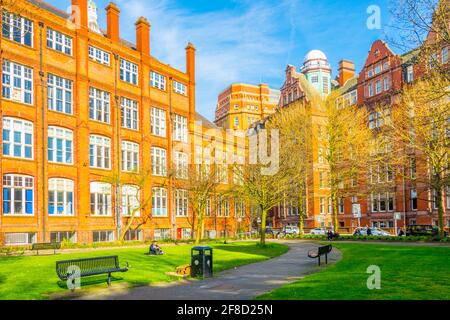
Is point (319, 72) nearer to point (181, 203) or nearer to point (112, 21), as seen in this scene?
point (181, 203)

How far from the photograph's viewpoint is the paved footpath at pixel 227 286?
41.8ft

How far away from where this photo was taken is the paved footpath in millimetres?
12736

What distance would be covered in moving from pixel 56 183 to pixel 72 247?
6054 millimetres

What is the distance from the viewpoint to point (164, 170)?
1884 inches

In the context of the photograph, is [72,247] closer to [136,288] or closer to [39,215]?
[39,215]

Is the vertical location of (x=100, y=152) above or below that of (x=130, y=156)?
above

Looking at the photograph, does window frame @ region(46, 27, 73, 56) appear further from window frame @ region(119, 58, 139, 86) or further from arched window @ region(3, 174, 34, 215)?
arched window @ region(3, 174, 34, 215)

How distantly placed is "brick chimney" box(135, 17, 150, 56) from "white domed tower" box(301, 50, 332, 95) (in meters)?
40.0

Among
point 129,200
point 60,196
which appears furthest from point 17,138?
point 129,200

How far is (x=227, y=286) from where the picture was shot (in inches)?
572

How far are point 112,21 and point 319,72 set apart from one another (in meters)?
45.8
